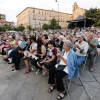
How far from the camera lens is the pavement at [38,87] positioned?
2215mm

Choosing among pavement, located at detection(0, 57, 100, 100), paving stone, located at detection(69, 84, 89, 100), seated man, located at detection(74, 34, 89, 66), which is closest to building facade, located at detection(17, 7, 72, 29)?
seated man, located at detection(74, 34, 89, 66)

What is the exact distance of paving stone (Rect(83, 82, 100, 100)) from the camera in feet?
7.15

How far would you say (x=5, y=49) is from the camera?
16.5 ft

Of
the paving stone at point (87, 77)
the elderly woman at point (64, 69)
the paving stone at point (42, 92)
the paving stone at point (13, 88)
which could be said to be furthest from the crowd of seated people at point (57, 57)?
the paving stone at point (13, 88)

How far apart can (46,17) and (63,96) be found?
8093 cm

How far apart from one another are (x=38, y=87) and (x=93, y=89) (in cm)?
156

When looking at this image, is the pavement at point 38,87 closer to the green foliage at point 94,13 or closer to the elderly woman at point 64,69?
the elderly woman at point 64,69

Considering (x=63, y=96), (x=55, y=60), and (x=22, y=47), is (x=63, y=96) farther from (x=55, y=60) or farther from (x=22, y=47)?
(x=22, y=47)

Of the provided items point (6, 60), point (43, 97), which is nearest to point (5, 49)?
point (6, 60)

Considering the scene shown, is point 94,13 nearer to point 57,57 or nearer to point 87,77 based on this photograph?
point 87,77

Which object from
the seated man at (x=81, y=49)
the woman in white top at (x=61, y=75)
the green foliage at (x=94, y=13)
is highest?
the green foliage at (x=94, y=13)

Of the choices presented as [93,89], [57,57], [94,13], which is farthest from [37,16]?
[93,89]

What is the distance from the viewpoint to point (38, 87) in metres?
2.58

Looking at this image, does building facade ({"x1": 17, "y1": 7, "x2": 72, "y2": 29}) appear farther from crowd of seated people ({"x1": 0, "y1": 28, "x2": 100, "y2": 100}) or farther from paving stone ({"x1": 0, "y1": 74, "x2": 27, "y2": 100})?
paving stone ({"x1": 0, "y1": 74, "x2": 27, "y2": 100})
